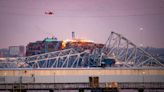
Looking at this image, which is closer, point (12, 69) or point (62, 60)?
point (12, 69)

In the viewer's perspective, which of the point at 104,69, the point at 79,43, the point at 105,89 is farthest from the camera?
the point at 79,43

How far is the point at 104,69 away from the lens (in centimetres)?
9238

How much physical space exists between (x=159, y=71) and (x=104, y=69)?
14.3 metres

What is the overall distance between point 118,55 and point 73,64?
13.0 metres

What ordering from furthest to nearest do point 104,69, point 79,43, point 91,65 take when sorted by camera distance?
point 79,43
point 91,65
point 104,69

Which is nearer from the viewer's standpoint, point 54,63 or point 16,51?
point 54,63

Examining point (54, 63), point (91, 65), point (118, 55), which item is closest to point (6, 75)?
point (54, 63)

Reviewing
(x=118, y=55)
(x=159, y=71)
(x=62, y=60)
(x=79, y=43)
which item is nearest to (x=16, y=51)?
(x=79, y=43)

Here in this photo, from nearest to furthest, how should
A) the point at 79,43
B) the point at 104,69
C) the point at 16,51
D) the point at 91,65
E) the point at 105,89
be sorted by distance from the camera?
1. the point at 105,89
2. the point at 104,69
3. the point at 91,65
4. the point at 79,43
5. the point at 16,51

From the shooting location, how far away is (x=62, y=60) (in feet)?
340

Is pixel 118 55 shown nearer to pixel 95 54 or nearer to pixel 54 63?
pixel 95 54

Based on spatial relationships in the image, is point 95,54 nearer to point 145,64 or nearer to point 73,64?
point 73,64

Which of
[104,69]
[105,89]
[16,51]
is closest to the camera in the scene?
[105,89]

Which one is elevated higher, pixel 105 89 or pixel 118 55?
pixel 118 55
